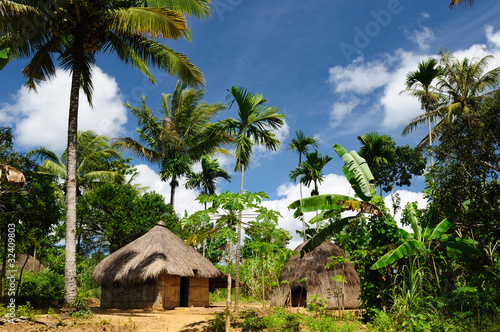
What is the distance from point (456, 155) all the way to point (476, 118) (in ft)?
3.39

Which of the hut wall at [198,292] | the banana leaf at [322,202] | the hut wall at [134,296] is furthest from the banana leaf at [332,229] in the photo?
the hut wall at [198,292]

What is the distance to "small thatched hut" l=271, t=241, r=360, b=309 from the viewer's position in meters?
14.6

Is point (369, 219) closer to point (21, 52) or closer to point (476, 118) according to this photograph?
point (476, 118)

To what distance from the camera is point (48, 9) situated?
34.8ft

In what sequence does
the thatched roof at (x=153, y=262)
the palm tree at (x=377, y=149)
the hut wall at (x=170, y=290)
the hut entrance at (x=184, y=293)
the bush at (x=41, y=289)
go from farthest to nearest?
→ the palm tree at (x=377, y=149) < the hut entrance at (x=184, y=293) < the hut wall at (x=170, y=290) < the thatched roof at (x=153, y=262) < the bush at (x=41, y=289)

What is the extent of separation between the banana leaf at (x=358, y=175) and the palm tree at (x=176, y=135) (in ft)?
41.0

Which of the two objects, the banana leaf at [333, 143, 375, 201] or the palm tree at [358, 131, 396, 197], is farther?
the palm tree at [358, 131, 396, 197]

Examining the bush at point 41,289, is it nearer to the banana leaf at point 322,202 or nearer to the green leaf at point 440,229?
the banana leaf at point 322,202

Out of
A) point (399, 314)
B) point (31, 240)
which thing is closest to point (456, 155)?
point (399, 314)

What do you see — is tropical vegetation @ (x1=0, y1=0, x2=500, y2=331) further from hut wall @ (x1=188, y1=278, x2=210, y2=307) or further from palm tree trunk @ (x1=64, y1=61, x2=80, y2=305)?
hut wall @ (x1=188, y1=278, x2=210, y2=307)

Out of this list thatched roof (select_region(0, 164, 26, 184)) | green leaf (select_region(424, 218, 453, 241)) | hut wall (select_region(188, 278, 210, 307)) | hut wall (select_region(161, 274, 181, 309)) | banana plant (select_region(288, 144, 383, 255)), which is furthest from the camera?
hut wall (select_region(188, 278, 210, 307))

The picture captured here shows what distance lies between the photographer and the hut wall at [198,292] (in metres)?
16.5

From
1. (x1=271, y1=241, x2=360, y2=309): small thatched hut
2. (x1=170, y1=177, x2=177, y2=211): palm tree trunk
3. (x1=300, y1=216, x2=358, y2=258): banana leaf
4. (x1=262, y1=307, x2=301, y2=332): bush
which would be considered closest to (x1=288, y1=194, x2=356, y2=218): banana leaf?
(x1=300, y1=216, x2=358, y2=258): banana leaf

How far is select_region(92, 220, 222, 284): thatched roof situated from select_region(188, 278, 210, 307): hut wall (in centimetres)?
72
